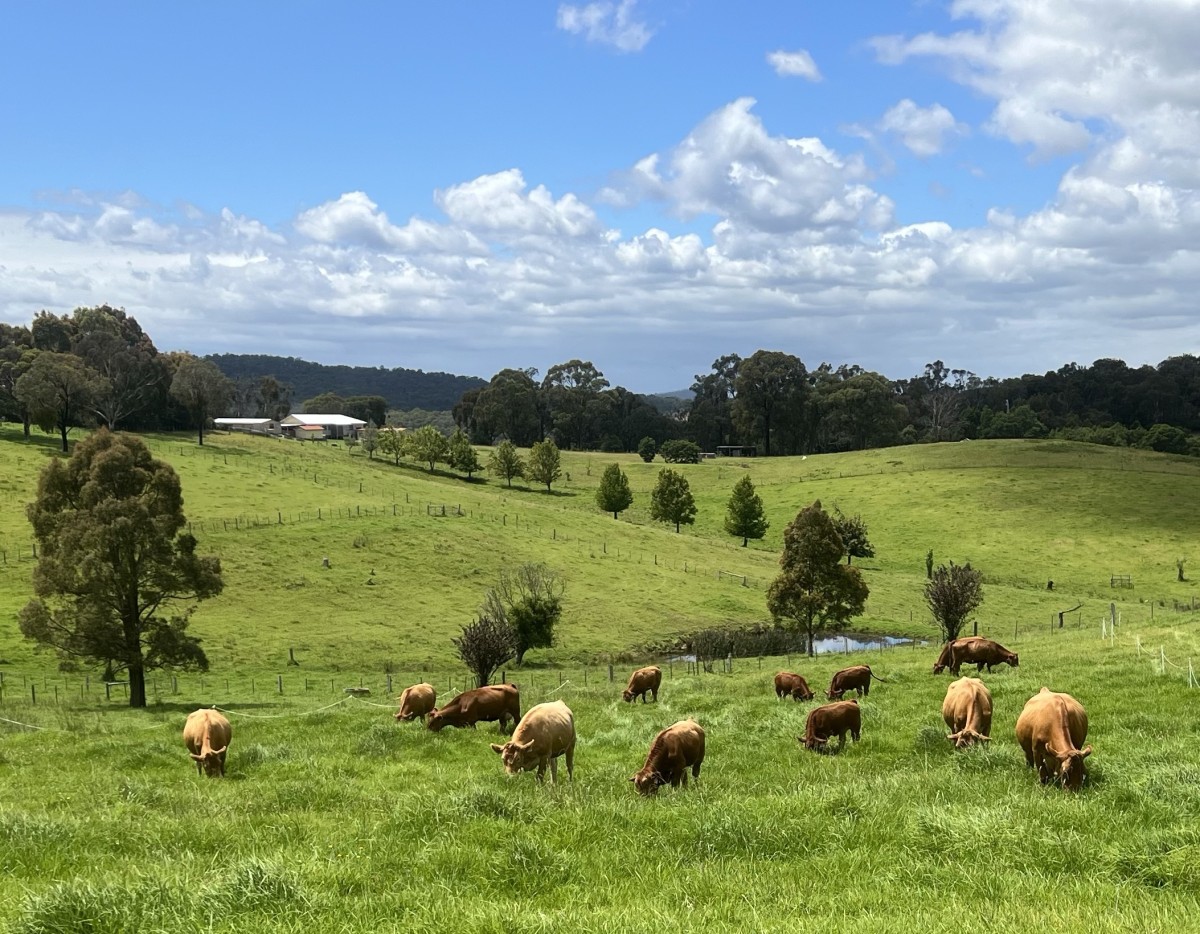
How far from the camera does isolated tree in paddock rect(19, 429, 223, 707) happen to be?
31.9 meters

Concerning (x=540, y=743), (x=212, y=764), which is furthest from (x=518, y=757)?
(x=212, y=764)

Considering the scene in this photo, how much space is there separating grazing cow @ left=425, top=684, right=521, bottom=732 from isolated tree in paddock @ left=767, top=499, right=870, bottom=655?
3050cm

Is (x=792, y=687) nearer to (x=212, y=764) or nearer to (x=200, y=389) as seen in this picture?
(x=212, y=764)

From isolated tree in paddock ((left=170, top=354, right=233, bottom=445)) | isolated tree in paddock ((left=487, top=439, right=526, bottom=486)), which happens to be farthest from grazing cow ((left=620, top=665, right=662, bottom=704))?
isolated tree in paddock ((left=170, top=354, right=233, bottom=445))

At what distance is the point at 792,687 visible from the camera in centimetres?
2528

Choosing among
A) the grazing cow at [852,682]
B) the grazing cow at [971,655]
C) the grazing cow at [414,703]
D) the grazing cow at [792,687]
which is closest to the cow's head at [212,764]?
the grazing cow at [414,703]

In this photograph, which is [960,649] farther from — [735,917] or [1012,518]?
[1012,518]

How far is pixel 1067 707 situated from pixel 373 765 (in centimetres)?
1199

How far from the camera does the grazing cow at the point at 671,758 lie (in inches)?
521

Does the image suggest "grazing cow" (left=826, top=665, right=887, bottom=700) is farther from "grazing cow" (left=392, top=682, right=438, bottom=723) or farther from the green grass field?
"grazing cow" (left=392, top=682, right=438, bottom=723)

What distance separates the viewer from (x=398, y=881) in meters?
7.87

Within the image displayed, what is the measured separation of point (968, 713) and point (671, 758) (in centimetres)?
573

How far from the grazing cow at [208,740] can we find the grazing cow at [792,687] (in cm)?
1443

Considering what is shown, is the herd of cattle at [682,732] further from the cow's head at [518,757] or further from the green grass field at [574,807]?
the green grass field at [574,807]
